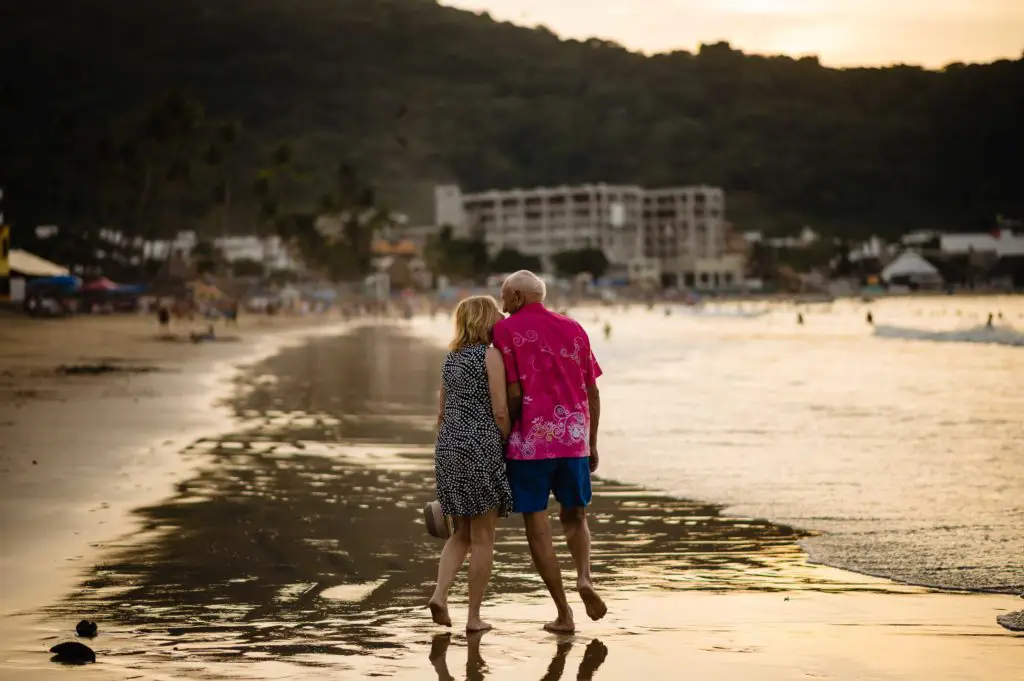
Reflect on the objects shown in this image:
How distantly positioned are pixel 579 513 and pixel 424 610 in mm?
982

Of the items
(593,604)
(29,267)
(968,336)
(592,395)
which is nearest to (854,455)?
(592,395)

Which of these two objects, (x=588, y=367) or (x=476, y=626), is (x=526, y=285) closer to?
(x=588, y=367)

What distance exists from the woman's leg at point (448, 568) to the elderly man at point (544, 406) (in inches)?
16.0

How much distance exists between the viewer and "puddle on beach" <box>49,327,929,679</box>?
21.5 ft

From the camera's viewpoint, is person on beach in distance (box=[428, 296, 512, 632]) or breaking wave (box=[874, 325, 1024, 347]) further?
breaking wave (box=[874, 325, 1024, 347])

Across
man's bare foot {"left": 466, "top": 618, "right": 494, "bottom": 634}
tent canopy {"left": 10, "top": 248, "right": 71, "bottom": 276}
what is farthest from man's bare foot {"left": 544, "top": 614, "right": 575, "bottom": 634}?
tent canopy {"left": 10, "top": 248, "right": 71, "bottom": 276}

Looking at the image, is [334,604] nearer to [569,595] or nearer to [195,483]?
[569,595]

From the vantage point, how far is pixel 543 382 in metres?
6.89

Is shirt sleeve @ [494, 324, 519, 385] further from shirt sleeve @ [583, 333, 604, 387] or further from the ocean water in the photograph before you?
the ocean water

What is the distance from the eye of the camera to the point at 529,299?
22.8 feet

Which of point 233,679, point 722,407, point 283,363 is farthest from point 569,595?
point 283,363

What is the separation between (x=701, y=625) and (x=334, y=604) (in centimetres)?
190

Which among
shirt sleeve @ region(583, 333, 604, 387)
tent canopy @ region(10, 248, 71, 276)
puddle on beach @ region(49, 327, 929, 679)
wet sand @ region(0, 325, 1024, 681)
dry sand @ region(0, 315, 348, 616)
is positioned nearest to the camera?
wet sand @ region(0, 325, 1024, 681)

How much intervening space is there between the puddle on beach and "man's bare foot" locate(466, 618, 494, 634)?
0.58 feet
